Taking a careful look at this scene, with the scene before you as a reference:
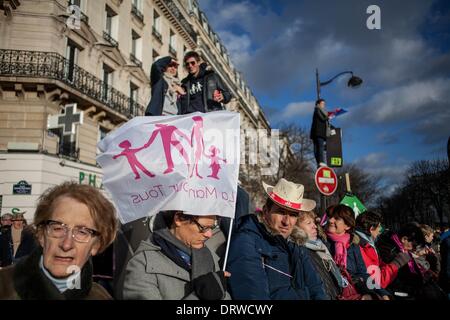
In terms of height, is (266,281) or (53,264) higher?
(53,264)

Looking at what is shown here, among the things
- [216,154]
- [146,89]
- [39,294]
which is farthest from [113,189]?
[146,89]

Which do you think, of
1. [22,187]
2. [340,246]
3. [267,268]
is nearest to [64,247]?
[267,268]

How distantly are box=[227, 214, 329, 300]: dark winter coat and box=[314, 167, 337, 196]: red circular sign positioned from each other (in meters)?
4.98

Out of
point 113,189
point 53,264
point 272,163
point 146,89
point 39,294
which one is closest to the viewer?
point 39,294

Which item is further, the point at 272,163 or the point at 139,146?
the point at 272,163

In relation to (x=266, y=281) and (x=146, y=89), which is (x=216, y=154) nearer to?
(x=266, y=281)

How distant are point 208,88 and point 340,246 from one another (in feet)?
8.78

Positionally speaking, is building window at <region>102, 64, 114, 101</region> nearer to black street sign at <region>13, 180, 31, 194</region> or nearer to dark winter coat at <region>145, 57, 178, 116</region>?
black street sign at <region>13, 180, 31, 194</region>

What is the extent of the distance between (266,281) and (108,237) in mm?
1147

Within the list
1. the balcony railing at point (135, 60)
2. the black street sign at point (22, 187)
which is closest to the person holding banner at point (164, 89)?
the black street sign at point (22, 187)

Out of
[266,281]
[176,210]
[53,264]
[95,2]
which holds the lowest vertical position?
A: [266,281]

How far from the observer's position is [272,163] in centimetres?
2147

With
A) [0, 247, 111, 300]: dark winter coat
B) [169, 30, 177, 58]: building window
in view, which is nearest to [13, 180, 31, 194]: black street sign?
[0, 247, 111, 300]: dark winter coat

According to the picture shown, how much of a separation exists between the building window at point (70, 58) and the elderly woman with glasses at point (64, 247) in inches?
607
